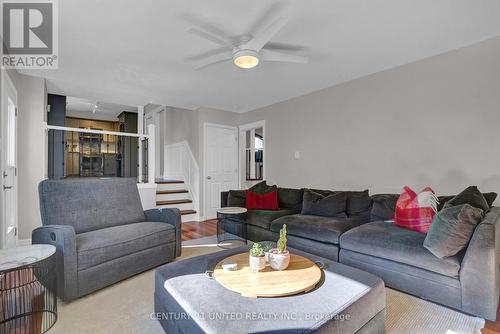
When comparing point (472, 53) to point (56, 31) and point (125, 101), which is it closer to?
point (56, 31)

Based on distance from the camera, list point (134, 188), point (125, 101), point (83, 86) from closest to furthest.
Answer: point (134, 188), point (83, 86), point (125, 101)

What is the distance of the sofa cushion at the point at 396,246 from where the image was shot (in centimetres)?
187

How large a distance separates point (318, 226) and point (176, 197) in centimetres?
379

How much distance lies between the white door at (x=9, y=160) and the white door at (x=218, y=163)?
3074 mm

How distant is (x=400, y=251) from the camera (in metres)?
2.09

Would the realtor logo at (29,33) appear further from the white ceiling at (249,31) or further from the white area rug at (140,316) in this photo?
the white area rug at (140,316)

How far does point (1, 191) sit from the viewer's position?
8.43 ft

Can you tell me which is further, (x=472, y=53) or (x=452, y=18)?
(x=472, y=53)

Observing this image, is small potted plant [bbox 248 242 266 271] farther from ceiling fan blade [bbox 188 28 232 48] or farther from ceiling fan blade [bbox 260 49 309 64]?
ceiling fan blade [bbox 260 49 309 64]

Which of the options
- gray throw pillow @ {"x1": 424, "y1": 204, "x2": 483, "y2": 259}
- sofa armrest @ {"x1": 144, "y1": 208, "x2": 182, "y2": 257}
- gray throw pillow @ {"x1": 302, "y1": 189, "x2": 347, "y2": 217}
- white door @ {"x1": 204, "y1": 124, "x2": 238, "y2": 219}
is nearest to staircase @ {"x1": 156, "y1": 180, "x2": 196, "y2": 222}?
white door @ {"x1": 204, "y1": 124, "x2": 238, "y2": 219}

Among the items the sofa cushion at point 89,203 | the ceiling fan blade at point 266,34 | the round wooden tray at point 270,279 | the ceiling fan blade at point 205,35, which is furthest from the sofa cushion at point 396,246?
the sofa cushion at point 89,203

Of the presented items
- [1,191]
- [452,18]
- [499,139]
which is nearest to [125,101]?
[1,191]

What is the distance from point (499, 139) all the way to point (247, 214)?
9.99 ft

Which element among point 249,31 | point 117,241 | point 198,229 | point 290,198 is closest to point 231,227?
point 198,229
